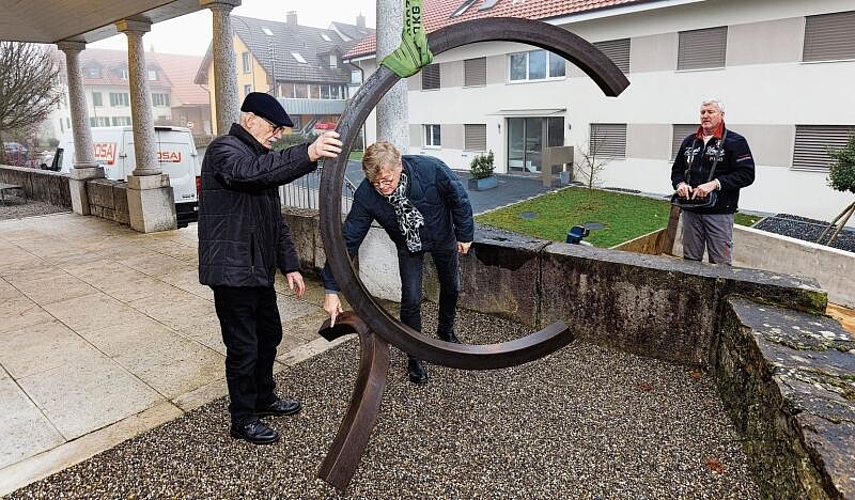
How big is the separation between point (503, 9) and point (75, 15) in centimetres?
1680

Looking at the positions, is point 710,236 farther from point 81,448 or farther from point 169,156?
point 169,156

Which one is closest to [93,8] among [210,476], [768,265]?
[210,476]

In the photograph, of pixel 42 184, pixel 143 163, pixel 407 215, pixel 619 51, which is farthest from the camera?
pixel 619 51

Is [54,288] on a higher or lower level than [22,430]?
higher

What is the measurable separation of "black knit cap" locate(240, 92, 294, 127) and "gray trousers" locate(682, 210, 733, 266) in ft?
11.1

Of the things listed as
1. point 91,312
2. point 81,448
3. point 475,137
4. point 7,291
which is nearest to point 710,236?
point 81,448

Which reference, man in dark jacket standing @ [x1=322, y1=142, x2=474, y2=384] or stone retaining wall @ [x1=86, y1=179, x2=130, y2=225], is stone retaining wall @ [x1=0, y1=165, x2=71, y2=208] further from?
man in dark jacket standing @ [x1=322, y1=142, x2=474, y2=384]

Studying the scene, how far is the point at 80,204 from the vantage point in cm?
1146

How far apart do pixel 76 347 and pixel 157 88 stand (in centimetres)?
6451

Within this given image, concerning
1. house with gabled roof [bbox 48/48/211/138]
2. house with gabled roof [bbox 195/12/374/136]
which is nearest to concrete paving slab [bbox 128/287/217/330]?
house with gabled roof [bbox 195/12/374/136]

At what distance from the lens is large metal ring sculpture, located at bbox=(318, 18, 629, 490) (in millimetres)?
2750

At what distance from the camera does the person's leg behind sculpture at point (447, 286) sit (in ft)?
12.8

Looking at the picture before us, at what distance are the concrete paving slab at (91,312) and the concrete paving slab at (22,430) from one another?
136cm

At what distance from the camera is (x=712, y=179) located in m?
4.55
